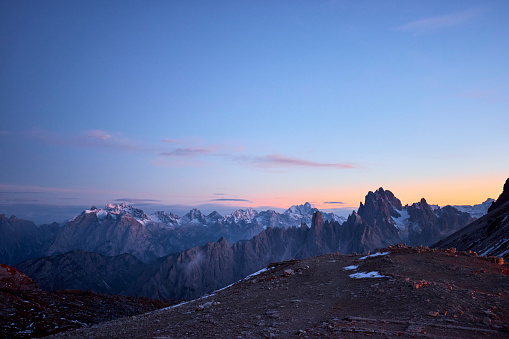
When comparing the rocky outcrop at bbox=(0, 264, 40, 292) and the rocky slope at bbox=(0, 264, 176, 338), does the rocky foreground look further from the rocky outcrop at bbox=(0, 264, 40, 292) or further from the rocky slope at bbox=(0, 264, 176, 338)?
the rocky outcrop at bbox=(0, 264, 40, 292)

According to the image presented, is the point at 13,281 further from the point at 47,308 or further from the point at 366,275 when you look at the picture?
the point at 366,275

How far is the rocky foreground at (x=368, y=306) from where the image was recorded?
1339 centimetres

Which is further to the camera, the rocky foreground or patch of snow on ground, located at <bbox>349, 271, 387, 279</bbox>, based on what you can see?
patch of snow on ground, located at <bbox>349, 271, 387, 279</bbox>

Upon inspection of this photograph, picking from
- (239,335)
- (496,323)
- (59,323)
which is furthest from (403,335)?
(59,323)

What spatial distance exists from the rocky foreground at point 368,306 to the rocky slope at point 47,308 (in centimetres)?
5269

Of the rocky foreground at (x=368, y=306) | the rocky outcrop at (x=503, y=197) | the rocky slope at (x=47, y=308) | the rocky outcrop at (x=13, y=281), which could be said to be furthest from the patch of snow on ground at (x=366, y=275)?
the rocky outcrop at (x=503, y=197)

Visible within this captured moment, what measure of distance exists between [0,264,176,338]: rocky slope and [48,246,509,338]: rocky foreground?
52.7 meters

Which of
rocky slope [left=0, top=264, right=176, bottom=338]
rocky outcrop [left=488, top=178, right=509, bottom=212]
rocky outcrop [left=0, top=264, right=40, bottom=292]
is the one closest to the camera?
rocky slope [left=0, top=264, right=176, bottom=338]

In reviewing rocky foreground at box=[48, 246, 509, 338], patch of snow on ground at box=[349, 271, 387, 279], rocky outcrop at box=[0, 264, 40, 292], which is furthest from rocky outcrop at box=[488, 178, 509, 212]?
rocky outcrop at box=[0, 264, 40, 292]

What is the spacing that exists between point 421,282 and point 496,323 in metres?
5.54

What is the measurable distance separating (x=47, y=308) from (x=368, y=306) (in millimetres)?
85848

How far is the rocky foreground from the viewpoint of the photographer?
43.9 ft

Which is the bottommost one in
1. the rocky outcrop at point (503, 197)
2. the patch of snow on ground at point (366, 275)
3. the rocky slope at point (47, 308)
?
the rocky slope at point (47, 308)

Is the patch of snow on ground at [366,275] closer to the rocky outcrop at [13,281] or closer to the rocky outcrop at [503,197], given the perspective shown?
the rocky outcrop at [13,281]
